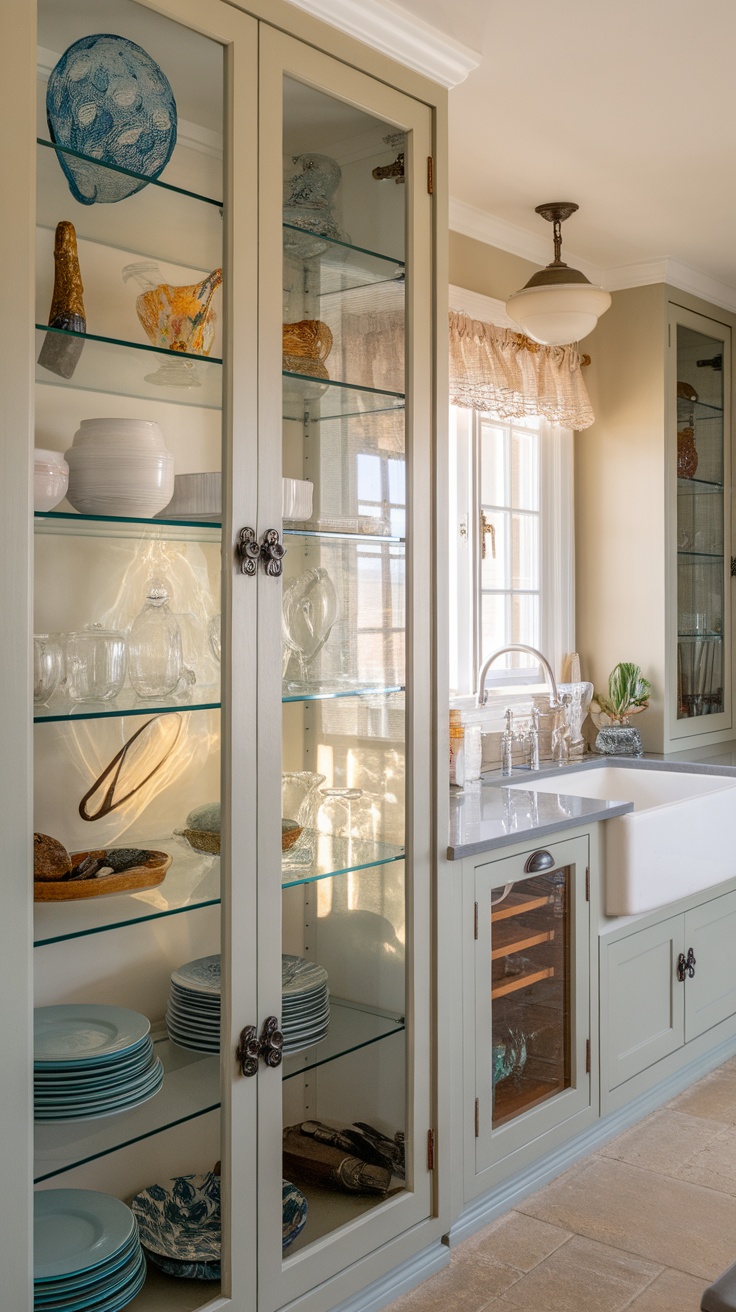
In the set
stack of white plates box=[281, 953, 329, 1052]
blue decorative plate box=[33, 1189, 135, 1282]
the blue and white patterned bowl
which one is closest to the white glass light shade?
stack of white plates box=[281, 953, 329, 1052]

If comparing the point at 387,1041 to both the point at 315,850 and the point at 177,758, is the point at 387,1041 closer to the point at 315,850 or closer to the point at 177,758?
the point at 315,850

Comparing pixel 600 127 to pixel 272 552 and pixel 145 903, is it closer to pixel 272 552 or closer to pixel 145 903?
pixel 272 552

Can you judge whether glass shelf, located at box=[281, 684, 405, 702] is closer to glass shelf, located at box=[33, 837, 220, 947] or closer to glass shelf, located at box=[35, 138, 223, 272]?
glass shelf, located at box=[33, 837, 220, 947]

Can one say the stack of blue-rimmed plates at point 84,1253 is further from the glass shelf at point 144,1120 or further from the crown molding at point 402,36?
the crown molding at point 402,36

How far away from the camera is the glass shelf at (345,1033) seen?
2102mm

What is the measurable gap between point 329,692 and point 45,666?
0.63 metres

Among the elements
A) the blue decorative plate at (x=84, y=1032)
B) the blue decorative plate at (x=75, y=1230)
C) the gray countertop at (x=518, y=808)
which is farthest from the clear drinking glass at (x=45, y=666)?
the gray countertop at (x=518, y=808)

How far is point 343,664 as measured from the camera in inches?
87.0

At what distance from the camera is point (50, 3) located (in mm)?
1650

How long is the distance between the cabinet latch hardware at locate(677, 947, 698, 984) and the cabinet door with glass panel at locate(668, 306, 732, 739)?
0.90 meters

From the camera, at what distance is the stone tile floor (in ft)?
7.55

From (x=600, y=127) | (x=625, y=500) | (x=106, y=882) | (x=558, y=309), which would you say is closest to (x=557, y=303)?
(x=558, y=309)

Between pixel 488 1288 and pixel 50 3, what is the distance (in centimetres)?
251

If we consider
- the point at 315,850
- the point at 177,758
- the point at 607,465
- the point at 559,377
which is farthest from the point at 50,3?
the point at 607,465
